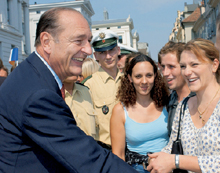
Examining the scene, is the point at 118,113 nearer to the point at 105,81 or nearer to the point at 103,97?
the point at 103,97

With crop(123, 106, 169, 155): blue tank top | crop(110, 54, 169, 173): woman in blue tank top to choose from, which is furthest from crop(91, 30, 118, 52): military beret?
crop(123, 106, 169, 155): blue tank top

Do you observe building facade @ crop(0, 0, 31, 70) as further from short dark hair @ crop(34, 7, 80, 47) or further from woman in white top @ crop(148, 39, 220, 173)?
short dark hair @ crop(34, 7, 80, 47)

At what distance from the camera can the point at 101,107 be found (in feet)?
12.3

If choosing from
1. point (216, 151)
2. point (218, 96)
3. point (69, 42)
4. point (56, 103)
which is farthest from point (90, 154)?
point (218, 96)

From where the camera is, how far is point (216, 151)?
215cm

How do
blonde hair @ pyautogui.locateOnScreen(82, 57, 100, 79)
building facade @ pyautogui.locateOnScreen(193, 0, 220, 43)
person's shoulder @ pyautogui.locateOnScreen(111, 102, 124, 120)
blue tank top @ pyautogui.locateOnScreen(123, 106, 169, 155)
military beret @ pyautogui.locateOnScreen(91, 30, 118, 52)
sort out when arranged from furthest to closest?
building facade @ pyautogui.locateOnScreen(193, 0, 220, 43) → blonde hair @ pyautogui.locateOnScreen(82, 57, 100, 79) → military beret @ pyautogui.locateOnScreen(91, 30, 118, 52) → person's shoulder @ pyautogui.locateOnScreen(111, 102, 124, 120) → blue tank top @ pyautogui.locateOnScreen(123, 106, 169, 155)

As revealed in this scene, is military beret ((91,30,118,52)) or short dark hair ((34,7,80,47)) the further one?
military beret ((91,30,118,52))

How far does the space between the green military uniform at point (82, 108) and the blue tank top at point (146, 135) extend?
1.74ft

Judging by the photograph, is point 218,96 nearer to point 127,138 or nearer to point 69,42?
point 127,138

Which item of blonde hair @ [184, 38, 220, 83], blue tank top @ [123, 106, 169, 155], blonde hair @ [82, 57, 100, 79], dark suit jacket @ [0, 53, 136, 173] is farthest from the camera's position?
blonde hair @ [82, 57, 100, 79]

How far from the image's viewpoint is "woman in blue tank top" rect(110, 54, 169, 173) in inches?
121

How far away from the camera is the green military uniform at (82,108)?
334 cm

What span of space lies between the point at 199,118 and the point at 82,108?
1.55m

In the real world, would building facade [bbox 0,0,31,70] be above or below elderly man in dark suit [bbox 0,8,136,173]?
above
